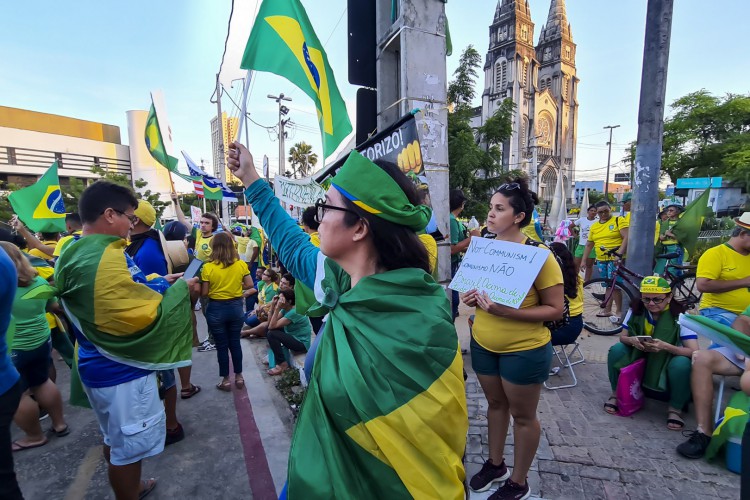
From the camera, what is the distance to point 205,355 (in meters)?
6.00

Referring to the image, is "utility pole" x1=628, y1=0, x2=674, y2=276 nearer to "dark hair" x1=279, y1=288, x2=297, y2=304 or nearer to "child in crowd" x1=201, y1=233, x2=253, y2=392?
"dark hair" x1=279, y1=288, x2=297, y2=304

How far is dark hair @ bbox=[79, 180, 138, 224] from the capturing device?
2.46 meters

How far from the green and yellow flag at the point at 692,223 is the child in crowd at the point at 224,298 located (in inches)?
234

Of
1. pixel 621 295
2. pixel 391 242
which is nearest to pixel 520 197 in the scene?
pixel 391 242

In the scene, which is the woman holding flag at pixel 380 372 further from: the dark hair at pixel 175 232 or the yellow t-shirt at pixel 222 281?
the dark hair at pixel 175 232

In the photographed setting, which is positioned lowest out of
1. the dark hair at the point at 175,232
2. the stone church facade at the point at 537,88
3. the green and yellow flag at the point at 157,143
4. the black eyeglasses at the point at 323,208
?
the dark hair at the point at 175,232

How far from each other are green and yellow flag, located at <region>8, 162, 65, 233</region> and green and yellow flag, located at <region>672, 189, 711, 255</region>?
367 inches

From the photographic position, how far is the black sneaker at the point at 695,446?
297cm

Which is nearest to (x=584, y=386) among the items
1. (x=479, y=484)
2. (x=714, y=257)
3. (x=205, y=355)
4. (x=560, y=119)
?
(x=714, y=257)

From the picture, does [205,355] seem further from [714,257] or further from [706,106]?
[706,106]

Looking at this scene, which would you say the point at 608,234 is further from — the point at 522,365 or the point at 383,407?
the point at 383,407

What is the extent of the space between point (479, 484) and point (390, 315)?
2.23m

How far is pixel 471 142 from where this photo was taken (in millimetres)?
11766

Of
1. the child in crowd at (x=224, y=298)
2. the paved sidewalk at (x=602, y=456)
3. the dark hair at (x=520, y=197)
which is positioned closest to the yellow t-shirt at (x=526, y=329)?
the dark hair at (x=520, y=197)
